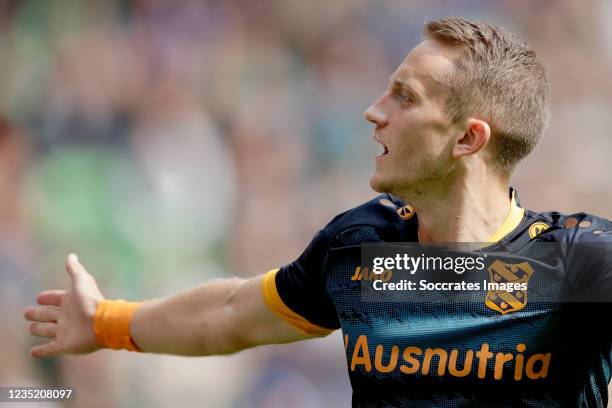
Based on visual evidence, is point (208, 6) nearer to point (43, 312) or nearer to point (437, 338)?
point (43, 312)

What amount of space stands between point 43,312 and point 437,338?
1.61 m

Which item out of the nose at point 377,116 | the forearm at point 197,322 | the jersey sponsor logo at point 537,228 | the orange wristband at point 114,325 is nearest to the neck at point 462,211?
Result: the jersey sponsor logo at point 537,228

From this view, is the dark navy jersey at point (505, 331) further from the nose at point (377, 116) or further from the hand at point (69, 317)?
the hand at point (69, 317)

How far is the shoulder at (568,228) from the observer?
2.75 meters

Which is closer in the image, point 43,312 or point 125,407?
point 43,312

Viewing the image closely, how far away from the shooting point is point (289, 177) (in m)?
6.18

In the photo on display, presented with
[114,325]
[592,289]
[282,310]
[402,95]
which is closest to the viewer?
[592,289]

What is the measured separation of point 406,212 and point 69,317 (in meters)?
1.38

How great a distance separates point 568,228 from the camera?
282 centimetres

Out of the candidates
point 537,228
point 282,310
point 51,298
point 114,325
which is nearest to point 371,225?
point 282,310

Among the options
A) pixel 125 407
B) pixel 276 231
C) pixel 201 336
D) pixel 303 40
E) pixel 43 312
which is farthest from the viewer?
pixel 303 40

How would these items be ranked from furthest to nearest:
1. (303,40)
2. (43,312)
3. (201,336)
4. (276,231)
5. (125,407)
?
1. (303,40)
2. (276,231)
3. (125,407)
4. (43,312)
5. (201,336)

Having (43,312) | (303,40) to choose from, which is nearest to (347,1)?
(303,40)

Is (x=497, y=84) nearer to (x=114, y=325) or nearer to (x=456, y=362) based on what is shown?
(x=456, y=362)
